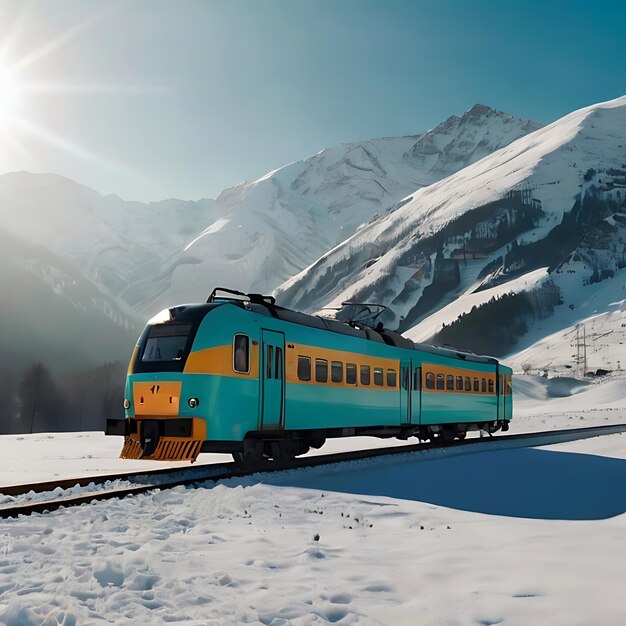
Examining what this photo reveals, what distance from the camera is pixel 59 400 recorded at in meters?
102

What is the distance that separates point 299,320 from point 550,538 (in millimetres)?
10934

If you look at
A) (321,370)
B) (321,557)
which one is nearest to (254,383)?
(321,370)

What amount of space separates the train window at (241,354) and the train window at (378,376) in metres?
7.55

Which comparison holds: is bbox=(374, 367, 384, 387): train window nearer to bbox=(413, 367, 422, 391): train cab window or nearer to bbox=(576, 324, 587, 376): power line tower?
bbox=(413, 367, 422, 391): train cab window

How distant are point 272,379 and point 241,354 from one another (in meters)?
1.45

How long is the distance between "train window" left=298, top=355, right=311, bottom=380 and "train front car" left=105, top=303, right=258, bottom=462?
7.13 feet

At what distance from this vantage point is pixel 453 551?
7.98 m

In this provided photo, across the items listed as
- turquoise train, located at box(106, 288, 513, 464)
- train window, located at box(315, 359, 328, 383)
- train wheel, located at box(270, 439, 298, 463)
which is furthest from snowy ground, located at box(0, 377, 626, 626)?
train window, located at box(315, 359, 328, 383)

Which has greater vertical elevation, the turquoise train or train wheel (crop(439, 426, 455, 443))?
the turquoise train

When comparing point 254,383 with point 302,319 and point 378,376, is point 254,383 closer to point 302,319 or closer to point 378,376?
point 302,319

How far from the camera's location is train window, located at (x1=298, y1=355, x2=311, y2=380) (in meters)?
18.2

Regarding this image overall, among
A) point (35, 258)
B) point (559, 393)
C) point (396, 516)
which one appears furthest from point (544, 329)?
point (396, 516)

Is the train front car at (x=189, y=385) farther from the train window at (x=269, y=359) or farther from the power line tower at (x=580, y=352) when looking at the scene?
the power line tower at (x=580, y=352)

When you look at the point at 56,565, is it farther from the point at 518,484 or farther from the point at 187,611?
the point at 518,484
